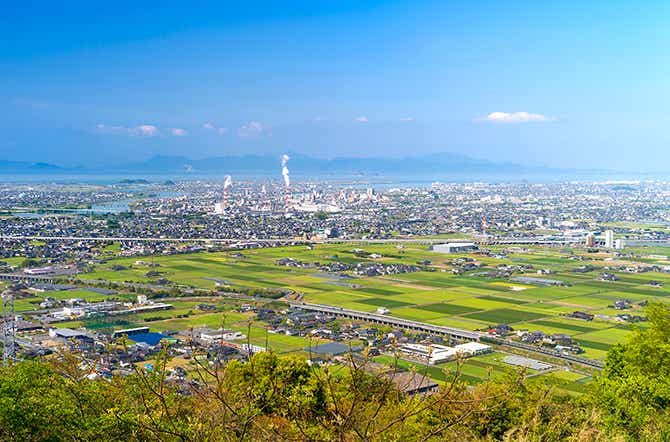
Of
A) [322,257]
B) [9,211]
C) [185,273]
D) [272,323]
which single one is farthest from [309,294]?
[9,211]

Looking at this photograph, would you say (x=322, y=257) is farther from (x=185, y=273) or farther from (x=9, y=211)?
(x=9, y=211)

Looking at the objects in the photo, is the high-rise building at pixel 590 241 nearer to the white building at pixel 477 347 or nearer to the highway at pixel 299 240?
the highway at pixel 299 240

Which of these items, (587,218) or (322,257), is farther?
(587,218)

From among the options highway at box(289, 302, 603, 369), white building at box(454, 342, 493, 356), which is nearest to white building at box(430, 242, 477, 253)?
highway at box(289, 302, 603, 369)

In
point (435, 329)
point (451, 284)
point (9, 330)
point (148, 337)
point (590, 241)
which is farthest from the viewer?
point (590, 241)

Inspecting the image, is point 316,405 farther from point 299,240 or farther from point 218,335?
point 299,240

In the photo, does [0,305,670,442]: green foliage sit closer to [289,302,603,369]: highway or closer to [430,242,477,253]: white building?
[289,302,603,369]: highway

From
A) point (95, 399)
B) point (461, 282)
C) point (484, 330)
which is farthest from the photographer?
point (461, 282)

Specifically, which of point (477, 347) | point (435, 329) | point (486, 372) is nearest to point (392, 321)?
point (435, 329)
